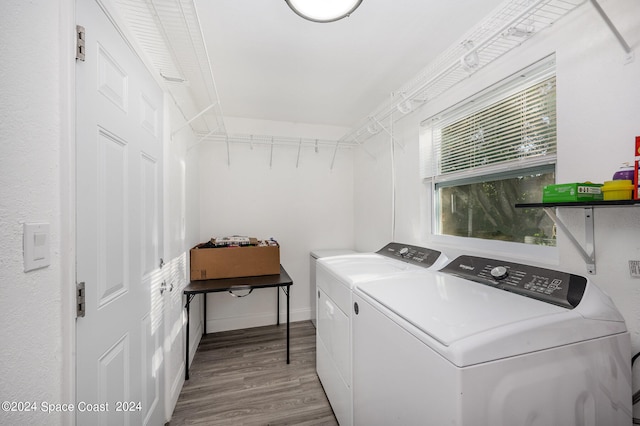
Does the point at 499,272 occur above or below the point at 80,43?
below

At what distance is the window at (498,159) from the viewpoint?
1301 mm

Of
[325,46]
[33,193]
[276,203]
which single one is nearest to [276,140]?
[276,203]

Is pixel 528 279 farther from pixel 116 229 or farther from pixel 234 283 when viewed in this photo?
pixel 234 283

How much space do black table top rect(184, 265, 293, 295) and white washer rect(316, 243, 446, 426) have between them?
0.51 metres

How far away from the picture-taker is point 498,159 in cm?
154

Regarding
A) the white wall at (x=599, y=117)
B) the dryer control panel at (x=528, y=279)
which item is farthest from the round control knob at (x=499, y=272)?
the white wall at (x=599, y=117)

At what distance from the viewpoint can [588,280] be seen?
98cm

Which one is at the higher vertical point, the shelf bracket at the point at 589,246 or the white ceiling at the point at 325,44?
the white ceiling at the point at 325,44

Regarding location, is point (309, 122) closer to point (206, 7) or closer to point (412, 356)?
point (206, 7)

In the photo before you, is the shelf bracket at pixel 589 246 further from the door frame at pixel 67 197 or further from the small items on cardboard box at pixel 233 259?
the small items on cardboard box at pixel 233 259

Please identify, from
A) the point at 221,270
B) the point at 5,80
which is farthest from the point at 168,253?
the point at 5,80

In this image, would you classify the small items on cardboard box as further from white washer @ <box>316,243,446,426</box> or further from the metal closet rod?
the metal closet rod

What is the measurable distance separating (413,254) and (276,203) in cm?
184

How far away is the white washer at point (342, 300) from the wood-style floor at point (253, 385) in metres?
0.18
